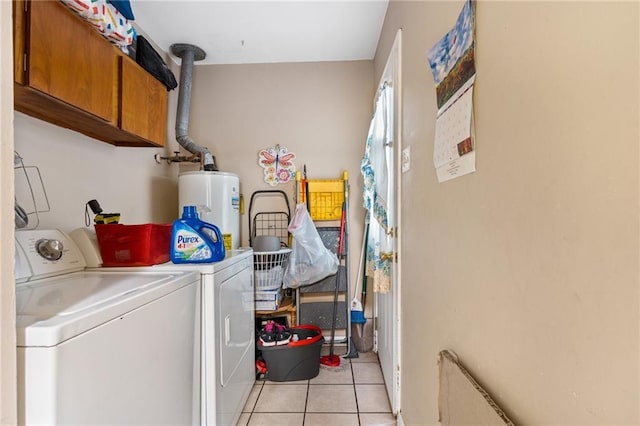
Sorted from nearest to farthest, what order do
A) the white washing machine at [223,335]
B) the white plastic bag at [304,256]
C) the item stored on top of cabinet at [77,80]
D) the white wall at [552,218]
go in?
the white wall at [552,218] → the item stored on top of cabinet at [77,80] → the white washing machine at [223,335] → the white plastic bag at [304,256]

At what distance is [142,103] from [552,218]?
6.39 feet

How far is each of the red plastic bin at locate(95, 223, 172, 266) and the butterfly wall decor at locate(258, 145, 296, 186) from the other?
4.50 ft

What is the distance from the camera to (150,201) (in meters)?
2.33

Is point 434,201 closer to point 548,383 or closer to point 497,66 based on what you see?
point 497,66

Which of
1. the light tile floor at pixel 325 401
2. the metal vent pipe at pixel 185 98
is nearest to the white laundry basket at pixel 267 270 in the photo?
the light tile floor at pixel 325 401

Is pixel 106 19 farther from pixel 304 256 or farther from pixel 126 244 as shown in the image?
pixel 304 256

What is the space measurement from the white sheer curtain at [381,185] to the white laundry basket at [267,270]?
0.70m

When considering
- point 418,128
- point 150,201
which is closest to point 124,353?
point 418,128

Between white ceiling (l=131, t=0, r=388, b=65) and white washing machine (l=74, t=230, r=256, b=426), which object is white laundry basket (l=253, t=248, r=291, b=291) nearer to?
white washing machine (l=74, t=230, r=256, b=426)

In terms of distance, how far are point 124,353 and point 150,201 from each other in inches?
68.8

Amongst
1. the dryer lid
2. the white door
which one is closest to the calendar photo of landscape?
Answer: the white door

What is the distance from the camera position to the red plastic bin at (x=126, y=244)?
1414 mm

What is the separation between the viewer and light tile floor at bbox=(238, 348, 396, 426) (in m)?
1.77

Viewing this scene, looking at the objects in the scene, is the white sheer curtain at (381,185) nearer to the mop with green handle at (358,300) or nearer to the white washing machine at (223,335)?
the mop with green handle at (358,300)
